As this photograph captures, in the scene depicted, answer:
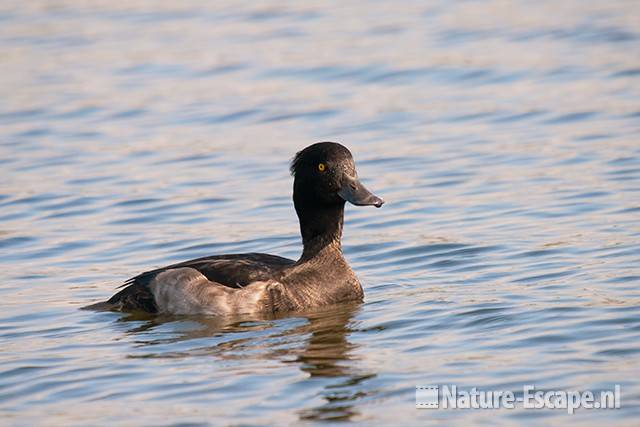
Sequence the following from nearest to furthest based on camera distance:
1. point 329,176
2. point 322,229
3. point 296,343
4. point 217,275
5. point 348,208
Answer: point 296,343
point 217,275
point 329,176
point 322,229
point 348,208

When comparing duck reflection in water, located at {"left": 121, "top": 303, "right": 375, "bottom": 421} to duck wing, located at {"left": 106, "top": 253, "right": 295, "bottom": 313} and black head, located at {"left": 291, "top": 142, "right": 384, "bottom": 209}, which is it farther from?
black head, located at {"left": 291, "top": 142, "right": 384, "bottom": 209}

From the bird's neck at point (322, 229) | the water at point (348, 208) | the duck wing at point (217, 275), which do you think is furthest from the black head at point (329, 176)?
the water at point (348, 208)

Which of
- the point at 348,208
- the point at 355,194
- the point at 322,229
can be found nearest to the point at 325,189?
the point at 355,194

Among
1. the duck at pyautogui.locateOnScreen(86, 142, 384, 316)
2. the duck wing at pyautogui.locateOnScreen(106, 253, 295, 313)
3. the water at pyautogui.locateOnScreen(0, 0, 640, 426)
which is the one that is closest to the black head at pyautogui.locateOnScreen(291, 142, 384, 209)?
the duck at pyautogui.locateOnScreen(86, 142, 384, 316)

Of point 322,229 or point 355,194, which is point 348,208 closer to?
point 322,229

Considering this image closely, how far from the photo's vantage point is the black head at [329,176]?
1052cm

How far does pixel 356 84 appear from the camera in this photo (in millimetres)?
19078

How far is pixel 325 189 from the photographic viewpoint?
10617 mm

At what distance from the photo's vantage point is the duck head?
10523 millimetres

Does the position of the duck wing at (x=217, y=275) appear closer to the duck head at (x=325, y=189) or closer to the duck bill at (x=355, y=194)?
the duck head at (x=325, y=189)

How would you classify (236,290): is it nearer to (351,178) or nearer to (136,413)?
(351,178)

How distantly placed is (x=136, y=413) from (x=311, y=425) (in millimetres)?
1157

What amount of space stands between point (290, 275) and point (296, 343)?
48.1 inches

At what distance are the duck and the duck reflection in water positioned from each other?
0.36 feet
